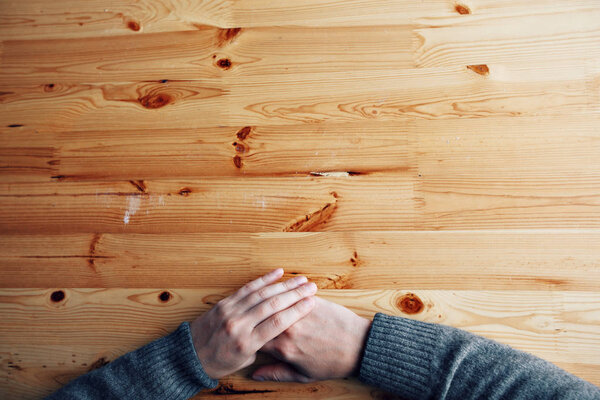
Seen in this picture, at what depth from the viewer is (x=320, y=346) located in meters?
0.91

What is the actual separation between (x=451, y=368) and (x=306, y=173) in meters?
0.55

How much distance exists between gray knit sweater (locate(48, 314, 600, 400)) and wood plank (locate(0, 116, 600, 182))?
386 millimetres

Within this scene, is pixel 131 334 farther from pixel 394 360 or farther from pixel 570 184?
pixel 570 184

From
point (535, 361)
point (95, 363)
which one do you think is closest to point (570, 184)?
point (535, 361)

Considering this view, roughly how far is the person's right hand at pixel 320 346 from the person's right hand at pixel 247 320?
0.10ft

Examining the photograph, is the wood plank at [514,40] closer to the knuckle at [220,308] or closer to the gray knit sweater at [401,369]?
the gray knit sweater at [401,369]

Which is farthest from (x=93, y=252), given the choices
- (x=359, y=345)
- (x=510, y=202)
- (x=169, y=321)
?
(x=510, y=202)

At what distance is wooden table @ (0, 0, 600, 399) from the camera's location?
37.1 inches

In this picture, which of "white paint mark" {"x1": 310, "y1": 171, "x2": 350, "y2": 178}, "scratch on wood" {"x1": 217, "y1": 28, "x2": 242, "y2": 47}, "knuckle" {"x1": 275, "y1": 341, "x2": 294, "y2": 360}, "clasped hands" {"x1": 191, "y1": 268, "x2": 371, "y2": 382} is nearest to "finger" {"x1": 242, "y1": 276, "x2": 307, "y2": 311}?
"clasped hands" {"x1": 191, "y1": 268, "x2": 371, "y2": 382}

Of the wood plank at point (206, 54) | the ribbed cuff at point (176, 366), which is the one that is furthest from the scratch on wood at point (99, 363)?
the wood plank at point (206, 54)

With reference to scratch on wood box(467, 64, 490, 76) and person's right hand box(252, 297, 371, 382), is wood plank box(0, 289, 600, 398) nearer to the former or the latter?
person's right hand box(252, 297, 371, 382)

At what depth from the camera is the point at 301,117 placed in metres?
1.03

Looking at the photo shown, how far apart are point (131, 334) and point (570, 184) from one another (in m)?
1.13

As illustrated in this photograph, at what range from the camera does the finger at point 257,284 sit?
0.93m
